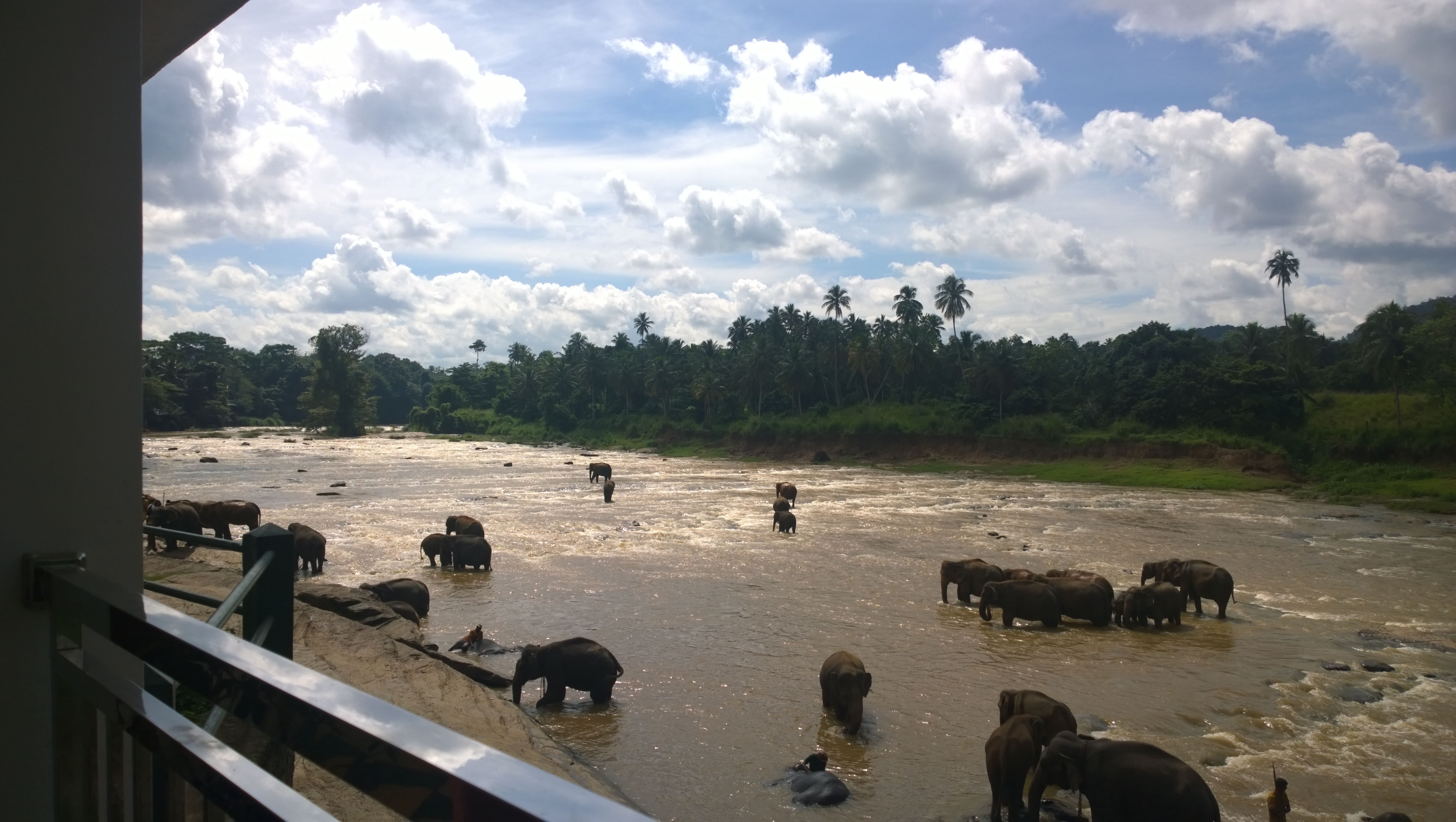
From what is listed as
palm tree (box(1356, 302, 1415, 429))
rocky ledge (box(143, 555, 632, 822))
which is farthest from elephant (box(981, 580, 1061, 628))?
palm tree (box(1356, 302, 1415, 429))

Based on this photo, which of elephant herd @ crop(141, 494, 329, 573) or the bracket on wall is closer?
the bracket on wall

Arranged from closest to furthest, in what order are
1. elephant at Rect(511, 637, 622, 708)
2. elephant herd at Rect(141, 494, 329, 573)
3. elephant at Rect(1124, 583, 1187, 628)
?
1. elephant at Rect(511, 637, 622, 708)
2. elephant at Rect(1124, 583, 1187, 628)
3. elephant herd at Rect(141, 494, 329, 573)

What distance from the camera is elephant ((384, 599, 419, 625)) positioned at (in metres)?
13.8

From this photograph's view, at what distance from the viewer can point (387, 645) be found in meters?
10.4

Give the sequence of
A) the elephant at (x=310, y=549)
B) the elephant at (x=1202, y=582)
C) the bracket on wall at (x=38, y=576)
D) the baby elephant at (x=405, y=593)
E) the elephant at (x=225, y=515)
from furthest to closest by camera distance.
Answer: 1. the elephant at (x=225, y=515)
2. the elephant at (x=310, y=549)
3. the elephant at (x=1202, y=582)
4. the baby elephant at (x=405, y=593)
5. the bracket on wall at (x=38, y=576)

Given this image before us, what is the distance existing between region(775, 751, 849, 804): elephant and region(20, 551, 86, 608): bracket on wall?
723 centimetres

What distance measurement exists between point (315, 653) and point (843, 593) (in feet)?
36.5

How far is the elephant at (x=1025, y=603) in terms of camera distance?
16094 millimetres

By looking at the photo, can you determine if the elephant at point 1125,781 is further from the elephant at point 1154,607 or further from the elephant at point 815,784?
the elephant at point 1154,607

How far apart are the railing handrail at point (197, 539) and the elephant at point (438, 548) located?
52.9 ft

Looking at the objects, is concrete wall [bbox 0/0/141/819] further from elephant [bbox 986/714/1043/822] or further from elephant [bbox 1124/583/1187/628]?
elephant [bbox 1124/583/1187/628]

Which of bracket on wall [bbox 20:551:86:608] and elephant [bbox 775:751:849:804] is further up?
bracket on wall [bbox 20:551:86:608]

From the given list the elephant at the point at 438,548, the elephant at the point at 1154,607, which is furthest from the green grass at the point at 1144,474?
the elephant at the point at 438,548

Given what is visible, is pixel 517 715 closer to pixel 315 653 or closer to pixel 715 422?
pixel 315 653
